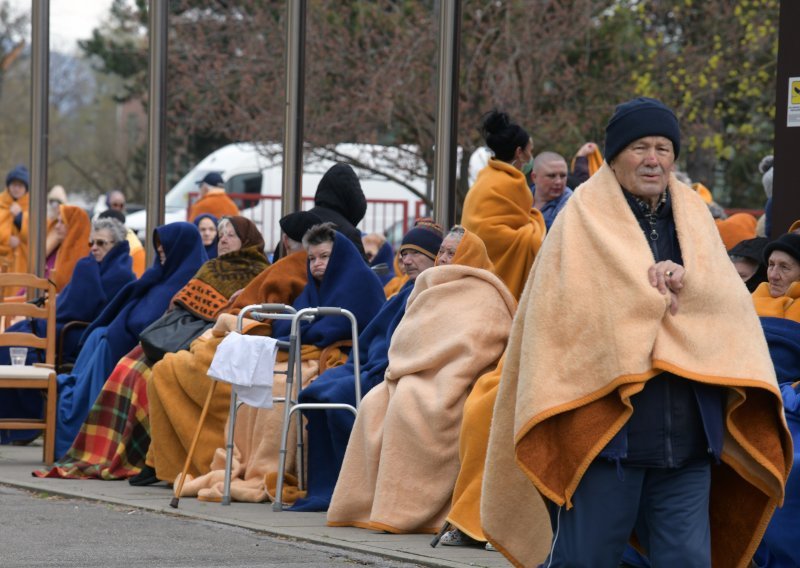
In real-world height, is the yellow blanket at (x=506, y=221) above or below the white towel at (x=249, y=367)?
above

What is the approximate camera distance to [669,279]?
4.66 meters

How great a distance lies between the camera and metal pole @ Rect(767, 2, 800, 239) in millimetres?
8203

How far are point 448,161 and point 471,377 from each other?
2.45m

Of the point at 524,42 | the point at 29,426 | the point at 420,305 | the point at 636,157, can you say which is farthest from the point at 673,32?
the point at 636,157

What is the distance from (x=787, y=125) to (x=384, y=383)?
229cm

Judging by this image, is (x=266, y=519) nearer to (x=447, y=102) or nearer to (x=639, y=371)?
(x=447, y=102)

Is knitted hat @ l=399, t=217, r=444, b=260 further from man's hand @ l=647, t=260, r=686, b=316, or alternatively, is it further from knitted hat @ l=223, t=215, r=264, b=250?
man's hand @ l=647, t=260, r=686, b=316

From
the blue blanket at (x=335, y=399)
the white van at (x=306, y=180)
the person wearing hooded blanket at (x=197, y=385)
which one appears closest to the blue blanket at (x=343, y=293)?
the blue blanket at (x=335, y=399)

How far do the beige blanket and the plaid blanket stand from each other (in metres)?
2.36

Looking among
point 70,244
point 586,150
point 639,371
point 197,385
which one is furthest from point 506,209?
point 70,244

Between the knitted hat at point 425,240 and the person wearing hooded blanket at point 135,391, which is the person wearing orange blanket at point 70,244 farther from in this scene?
the knitted hat at point 425,240

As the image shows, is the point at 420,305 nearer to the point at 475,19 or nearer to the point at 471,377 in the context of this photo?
the point at 471,377

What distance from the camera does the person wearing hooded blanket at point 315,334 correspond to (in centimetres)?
922

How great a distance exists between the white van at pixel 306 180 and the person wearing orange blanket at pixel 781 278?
581 inches
